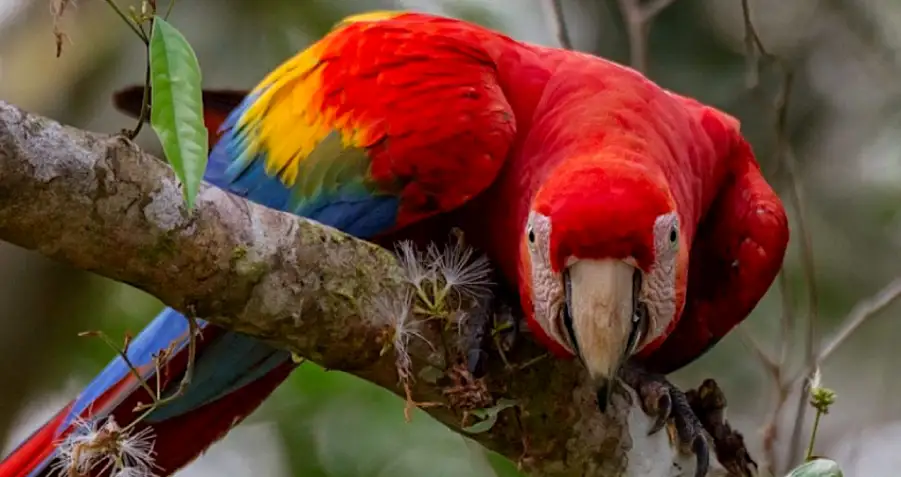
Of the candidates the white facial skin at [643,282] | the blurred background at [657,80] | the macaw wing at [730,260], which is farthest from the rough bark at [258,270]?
the blurred background at [657,80]

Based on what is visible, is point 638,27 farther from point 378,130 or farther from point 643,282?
point 643,282

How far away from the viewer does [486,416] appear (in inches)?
42.8

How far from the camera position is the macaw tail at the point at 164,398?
1127 millimetres

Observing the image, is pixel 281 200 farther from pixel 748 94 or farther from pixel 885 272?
pixel 885 272

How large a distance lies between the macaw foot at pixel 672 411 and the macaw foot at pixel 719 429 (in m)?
0.05

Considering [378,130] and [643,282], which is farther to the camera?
[378,130]

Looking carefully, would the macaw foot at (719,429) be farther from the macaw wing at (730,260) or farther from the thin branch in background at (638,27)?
the thin branch in background at (638,27)

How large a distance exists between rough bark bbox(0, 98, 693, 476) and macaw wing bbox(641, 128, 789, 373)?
23 cm

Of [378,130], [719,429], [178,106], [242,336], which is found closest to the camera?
[178,106]

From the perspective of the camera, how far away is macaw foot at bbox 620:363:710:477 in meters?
1.25

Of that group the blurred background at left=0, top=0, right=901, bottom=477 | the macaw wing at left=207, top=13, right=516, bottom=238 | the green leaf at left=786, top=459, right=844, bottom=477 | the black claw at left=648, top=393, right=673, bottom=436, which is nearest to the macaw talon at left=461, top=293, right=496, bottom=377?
the macaw wing at left=207, top=13, right=516, bottom=238

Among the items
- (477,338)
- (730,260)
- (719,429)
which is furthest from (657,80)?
(477,338)

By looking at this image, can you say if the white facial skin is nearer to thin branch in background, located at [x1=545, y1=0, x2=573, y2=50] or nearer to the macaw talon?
the macaw talon

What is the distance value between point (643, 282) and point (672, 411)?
0.34 meters
